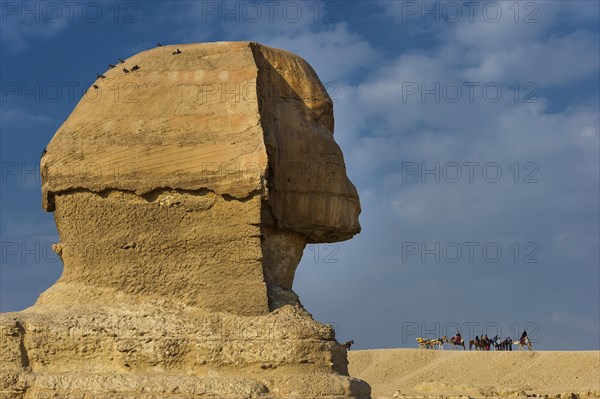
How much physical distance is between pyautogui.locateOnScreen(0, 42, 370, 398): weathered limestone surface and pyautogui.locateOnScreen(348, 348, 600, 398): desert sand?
22.1m

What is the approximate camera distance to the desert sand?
1369 inches

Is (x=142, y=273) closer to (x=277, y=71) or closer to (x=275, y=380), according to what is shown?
(x=275, y=380)

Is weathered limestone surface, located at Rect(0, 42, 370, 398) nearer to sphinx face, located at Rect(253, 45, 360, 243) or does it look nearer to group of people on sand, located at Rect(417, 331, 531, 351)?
sphinx face, located at Rect(253, 45, 360, 243)

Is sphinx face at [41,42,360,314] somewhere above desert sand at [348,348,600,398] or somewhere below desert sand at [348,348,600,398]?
above

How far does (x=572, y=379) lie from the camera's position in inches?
1372

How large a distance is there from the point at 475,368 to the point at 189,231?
29.8m

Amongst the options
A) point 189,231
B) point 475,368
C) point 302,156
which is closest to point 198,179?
point 189,231

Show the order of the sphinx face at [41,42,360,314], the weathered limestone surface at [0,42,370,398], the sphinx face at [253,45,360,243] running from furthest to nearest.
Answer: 1. the sphinx face at [253,45,360,243]
2. the sphinx face at [41,42,360,314]
3. the weathered limestone surface at [0,42,370,398]

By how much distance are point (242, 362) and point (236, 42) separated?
375cm

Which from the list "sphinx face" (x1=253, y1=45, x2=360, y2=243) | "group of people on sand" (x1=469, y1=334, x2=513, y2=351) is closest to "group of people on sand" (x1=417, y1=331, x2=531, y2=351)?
"group of people on sand" (x1=469, y1=334, x2=513, y2=351)

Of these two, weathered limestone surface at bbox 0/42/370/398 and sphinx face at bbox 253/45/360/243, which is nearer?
weathered limestone surface at bbox 0/42/370/398

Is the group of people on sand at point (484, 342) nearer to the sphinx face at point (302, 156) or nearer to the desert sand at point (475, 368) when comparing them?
the desert sand at point (475, 368)

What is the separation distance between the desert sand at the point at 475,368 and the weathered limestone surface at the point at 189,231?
22.1 m

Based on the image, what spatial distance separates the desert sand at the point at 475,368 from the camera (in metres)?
34.8
